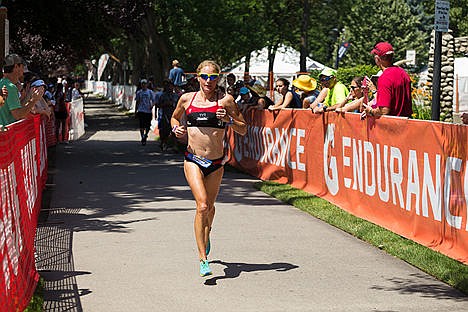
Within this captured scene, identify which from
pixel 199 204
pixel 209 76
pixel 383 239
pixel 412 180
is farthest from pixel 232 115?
pixel 383 239

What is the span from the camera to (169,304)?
293 inches

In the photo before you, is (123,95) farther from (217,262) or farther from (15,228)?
(15,228)

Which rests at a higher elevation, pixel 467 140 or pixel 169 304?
pixel 467 140

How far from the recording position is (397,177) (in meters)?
10.6

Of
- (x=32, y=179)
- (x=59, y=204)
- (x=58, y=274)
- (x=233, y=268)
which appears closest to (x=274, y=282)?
(x=233, y=268)

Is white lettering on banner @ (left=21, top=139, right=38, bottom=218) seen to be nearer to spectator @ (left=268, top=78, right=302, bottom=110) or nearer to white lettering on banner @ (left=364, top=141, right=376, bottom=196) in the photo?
white lettering on banner @ (left=364, top=141, right=376, bottom=196)

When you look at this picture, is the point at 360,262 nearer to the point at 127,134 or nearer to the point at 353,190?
the point at 353,190

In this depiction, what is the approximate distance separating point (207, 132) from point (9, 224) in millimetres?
2394

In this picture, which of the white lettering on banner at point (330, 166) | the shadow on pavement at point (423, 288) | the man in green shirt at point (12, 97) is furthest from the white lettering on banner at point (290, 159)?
the shadow on pavement at point (423, 288)

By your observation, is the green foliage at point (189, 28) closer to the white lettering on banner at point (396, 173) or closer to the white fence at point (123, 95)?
the white fence at point (123, 95)

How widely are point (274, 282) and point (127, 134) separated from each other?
25.2 meters

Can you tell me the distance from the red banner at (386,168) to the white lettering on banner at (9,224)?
406cm

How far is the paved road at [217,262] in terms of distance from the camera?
7.56 metres

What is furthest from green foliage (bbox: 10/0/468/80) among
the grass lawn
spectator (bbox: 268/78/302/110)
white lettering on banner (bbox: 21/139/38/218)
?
white lettering on banner (bbox: 21/139/38/218)
